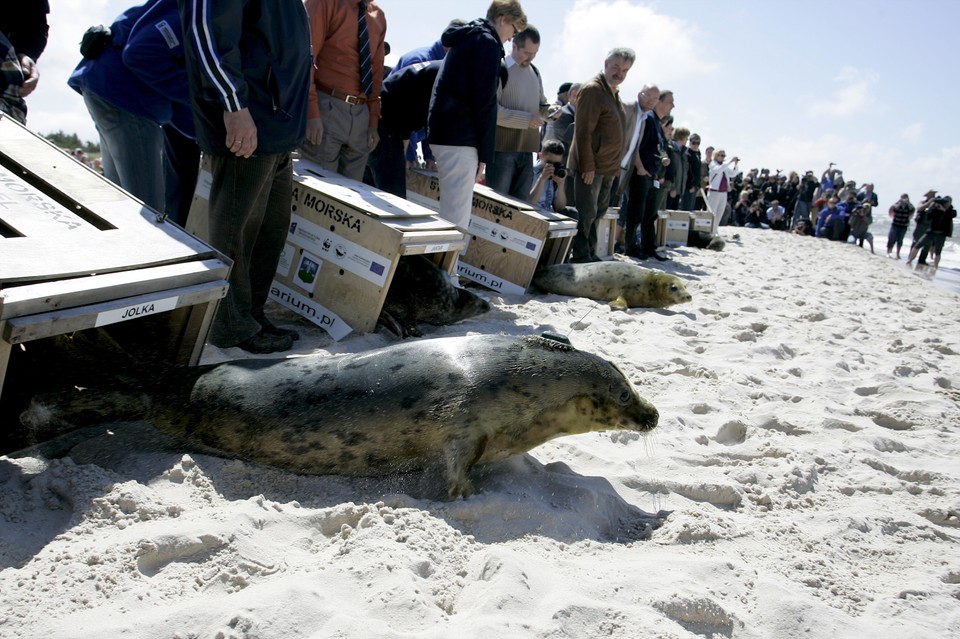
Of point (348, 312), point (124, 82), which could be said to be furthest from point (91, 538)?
point (124, 82)

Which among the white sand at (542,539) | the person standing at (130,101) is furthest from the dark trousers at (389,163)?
the white sand at (542,539)

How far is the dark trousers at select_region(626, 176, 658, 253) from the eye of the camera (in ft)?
30.4

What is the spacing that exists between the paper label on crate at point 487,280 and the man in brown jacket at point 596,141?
1.97m

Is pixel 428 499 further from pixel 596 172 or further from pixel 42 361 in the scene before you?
pixel 596 172

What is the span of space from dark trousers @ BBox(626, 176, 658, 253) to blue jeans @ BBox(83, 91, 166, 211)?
6.39 meters

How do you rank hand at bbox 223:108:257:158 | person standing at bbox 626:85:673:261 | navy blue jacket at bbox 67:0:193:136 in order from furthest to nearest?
1. person standing at bbox 626:85:673:261
2. navy blue jacket at bbox 67:0:193:136
3. hand at bbox 223:108:257:158

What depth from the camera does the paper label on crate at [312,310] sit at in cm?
404

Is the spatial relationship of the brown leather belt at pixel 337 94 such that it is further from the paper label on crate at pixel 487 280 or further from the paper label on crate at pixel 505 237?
the paper label on crate at pixel 487 280

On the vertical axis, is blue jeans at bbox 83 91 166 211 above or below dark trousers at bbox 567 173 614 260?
below

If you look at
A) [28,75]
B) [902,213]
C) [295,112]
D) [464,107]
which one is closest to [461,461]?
[295,112]

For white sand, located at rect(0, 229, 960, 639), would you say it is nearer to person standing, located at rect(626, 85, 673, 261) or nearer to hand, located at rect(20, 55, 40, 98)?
hand, located at rect(20, 55, 40, 98)

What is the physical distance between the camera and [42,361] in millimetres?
2463

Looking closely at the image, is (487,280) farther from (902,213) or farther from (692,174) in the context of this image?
(902,213)

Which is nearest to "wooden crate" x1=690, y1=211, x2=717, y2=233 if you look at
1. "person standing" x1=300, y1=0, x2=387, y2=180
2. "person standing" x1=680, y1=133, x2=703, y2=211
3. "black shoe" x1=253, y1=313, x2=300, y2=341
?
"person standing" x1=680, y1=133, x2=703, y2=211
